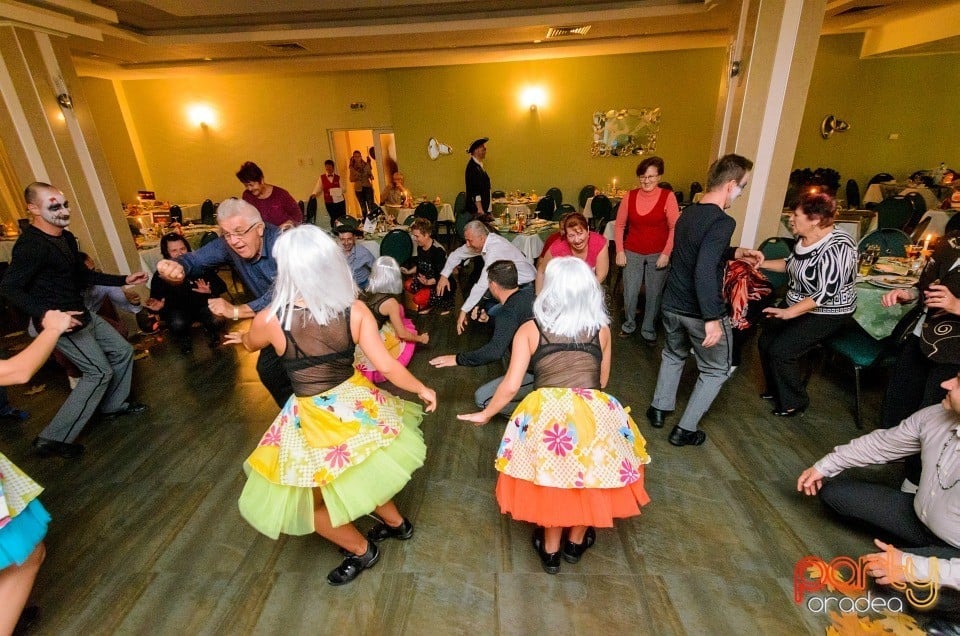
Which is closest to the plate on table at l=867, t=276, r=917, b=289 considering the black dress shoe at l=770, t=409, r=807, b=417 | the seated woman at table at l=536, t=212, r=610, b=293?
the black dress shoe at l=770, t=409, r=807, b=417

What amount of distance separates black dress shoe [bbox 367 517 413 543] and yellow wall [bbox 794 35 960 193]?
10660mm

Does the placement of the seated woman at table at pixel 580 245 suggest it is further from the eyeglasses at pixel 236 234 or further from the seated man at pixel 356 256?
the eyeglasses at pixel 236 234

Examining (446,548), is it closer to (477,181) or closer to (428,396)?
(428,396)

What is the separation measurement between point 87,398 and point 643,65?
10.3m

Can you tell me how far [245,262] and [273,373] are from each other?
26.1 inches

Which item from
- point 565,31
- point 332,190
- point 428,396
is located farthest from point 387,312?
point 332,190

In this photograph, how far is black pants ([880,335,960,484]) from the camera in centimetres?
243

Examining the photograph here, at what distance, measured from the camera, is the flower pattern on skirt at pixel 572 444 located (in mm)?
1776

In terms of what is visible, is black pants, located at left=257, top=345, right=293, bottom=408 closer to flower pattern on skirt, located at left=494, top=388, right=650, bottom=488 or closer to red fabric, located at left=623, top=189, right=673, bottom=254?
flower pattern on skirt, located at left=494, top=388, right=650, bottom=488

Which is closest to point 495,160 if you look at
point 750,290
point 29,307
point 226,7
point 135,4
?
point 226,7

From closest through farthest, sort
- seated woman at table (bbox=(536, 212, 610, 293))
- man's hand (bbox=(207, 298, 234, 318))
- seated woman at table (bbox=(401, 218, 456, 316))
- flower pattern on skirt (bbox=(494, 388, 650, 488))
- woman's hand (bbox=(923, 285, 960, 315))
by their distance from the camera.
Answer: flower pattern on skirt (bbox=(494, 388, 650, 488))
woman's hand (bbox=(923, 285, 960, 315))
man's hand (bbox=(207, 298, 234, 318))
seated woman at table (bbox=(536, 212, 610, 293))
seated woman at table (bbox=(401, 218, 456, 316))

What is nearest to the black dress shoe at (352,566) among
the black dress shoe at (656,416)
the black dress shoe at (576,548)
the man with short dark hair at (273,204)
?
the black dress shoe at (576,548)

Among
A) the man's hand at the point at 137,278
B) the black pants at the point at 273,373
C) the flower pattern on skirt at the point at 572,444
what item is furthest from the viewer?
the man's hand at the point at 137,278

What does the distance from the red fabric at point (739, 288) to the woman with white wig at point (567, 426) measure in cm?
140
